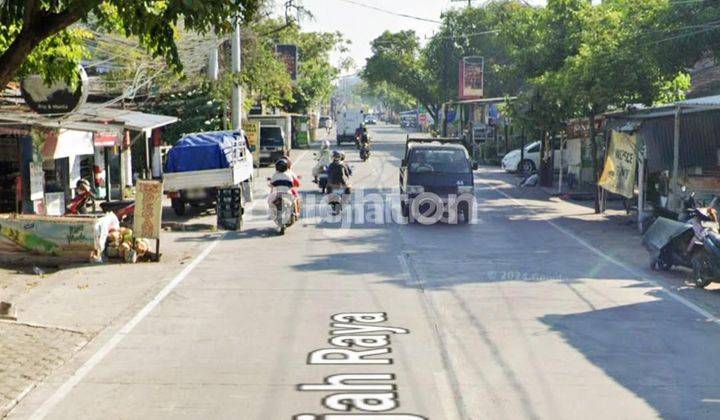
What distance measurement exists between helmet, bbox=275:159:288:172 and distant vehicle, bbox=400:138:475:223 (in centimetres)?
348

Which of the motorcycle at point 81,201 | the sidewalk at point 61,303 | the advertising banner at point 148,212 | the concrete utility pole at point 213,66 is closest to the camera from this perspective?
the sidewalk at point 61,303

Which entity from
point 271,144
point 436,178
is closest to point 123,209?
point 436,178

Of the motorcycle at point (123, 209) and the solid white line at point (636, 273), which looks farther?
the motorcycle at point (123, 209)

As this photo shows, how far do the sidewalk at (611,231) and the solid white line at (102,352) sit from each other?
25.3 ft

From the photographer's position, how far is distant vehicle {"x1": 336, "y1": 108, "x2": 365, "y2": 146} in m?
70.6

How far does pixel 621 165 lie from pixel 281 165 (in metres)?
9.03

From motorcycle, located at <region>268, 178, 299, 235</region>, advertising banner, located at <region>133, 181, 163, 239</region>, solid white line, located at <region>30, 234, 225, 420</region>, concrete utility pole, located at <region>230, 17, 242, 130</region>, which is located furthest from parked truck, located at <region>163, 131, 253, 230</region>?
solid white line, located at <region>30, 234, 225, 420</region>

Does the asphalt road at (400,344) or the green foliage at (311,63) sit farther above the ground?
the green foliage at (311,63)

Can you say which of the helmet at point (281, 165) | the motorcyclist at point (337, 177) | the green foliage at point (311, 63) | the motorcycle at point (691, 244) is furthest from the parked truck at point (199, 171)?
the green foliage at point (311, 63)

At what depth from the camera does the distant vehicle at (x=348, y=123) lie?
70.6 m

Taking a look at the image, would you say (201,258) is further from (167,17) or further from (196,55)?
(196,55)

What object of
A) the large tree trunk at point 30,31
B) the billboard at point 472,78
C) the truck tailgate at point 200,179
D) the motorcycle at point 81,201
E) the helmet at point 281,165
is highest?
the billboard at point 472,78

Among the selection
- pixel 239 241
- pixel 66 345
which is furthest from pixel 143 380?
pixel 239 241

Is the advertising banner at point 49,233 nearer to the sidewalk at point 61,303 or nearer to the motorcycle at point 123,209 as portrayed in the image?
the sidewalk at point 61,303
